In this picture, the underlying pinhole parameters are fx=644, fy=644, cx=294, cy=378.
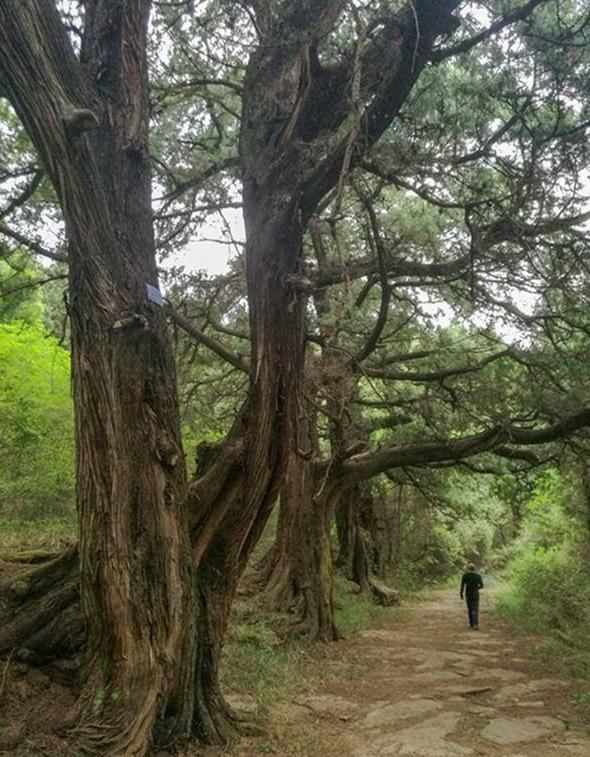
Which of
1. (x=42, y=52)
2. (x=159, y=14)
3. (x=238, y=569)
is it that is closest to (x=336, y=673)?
(x=238, y=569)

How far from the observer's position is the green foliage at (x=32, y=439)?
35.1 feet

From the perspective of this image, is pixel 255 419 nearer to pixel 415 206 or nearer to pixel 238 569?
pixel 238 569

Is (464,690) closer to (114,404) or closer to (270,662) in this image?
(270,662)

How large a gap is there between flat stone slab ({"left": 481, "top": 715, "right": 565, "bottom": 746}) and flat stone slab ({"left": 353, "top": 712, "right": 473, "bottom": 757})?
35 cm

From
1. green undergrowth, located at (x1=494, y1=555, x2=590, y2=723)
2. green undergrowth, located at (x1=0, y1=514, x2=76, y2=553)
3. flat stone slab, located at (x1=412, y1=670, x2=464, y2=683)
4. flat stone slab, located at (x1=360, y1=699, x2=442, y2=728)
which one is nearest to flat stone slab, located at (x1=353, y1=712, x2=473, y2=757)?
flat stone slab, located at (x1=360, y1=699, x2=442, y2=728)

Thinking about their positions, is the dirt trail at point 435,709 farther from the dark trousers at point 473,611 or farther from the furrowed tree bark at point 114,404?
the dark trousers at point 473,611

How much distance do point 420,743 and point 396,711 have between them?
1133mm

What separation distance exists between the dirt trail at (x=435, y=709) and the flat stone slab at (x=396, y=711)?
0.03 ft

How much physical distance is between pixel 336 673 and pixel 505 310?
17.0 ft

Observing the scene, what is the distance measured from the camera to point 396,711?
21.5 feet

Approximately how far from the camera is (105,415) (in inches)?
174

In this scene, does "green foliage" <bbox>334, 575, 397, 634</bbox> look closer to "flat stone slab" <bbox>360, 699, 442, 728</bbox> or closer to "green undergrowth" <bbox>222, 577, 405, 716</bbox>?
"green undergrowth" <bbox>222, 577, 405, 716</bbox>

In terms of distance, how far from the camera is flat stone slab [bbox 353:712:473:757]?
17.1ft

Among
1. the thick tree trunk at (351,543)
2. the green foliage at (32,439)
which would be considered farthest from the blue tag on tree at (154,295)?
the thick tree trunk at (351,543)
